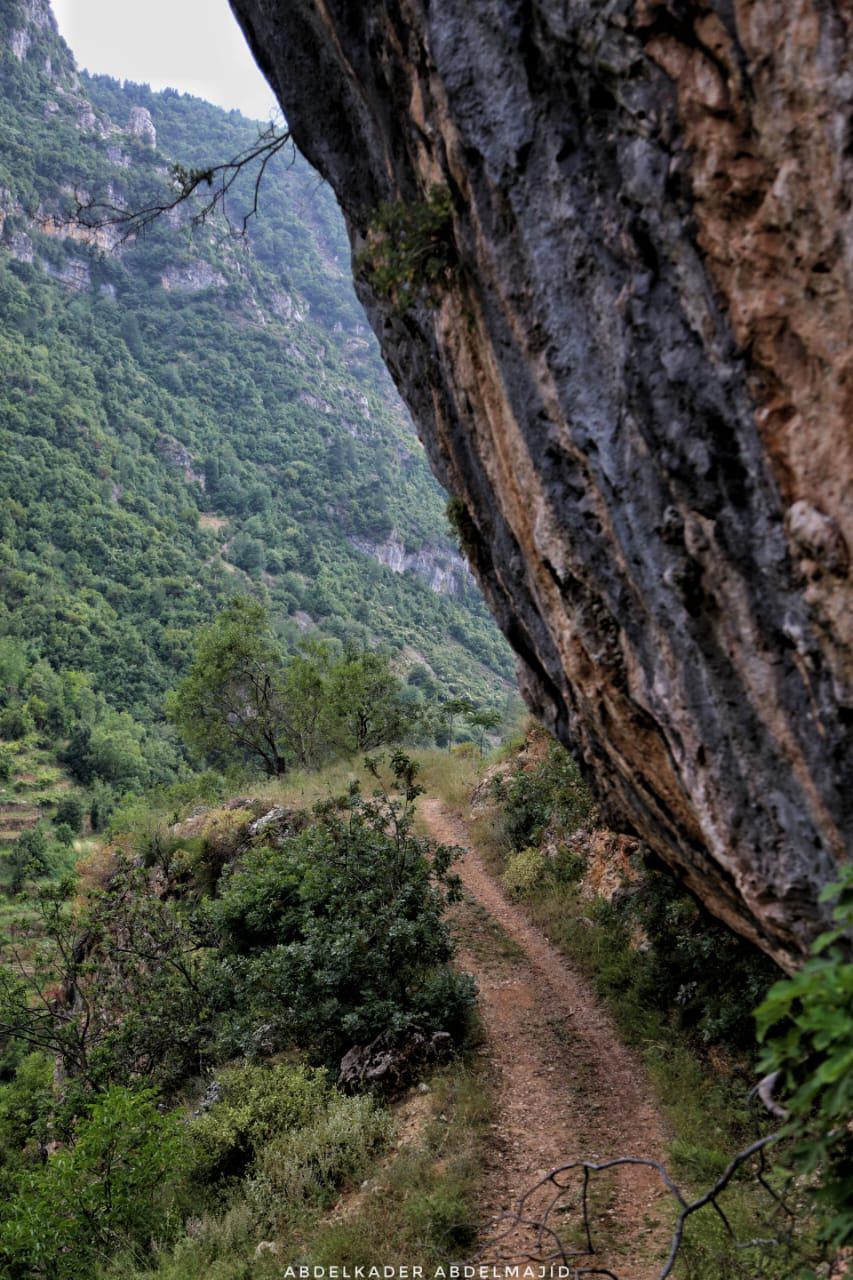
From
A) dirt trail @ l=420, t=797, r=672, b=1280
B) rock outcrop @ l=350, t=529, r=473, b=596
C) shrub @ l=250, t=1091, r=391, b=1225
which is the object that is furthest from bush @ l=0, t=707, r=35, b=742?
rock outcrop @ l=350, t=529, r=473, b=596

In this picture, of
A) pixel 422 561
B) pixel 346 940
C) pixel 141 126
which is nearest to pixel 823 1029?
pixel 346 940

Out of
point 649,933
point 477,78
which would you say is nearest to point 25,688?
point 649,933

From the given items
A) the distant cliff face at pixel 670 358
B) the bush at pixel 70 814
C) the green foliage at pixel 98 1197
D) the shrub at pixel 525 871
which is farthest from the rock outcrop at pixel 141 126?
the green foliage at pixel 98 1197

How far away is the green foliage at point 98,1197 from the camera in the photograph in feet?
20.3

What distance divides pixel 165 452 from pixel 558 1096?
91.4 m

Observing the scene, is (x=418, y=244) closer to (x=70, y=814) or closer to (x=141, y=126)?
(x=70, y=814)

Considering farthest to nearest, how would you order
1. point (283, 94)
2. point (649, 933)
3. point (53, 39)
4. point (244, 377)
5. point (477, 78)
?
point (53, 39)
point (244, 377)
point (649, 933)
point (283, 94)
point (477, 78)

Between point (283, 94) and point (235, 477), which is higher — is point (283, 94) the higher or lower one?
the lower one

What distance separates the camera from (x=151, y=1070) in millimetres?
9469

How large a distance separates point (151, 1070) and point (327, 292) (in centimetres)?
16337

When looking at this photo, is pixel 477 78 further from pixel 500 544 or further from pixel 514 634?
pixel 514 634

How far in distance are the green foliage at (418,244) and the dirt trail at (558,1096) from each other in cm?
623

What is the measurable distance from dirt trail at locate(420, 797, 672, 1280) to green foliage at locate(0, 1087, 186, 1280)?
2899mm

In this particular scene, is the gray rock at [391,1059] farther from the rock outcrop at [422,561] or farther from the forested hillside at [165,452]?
the rock outcrop at [422,561]
